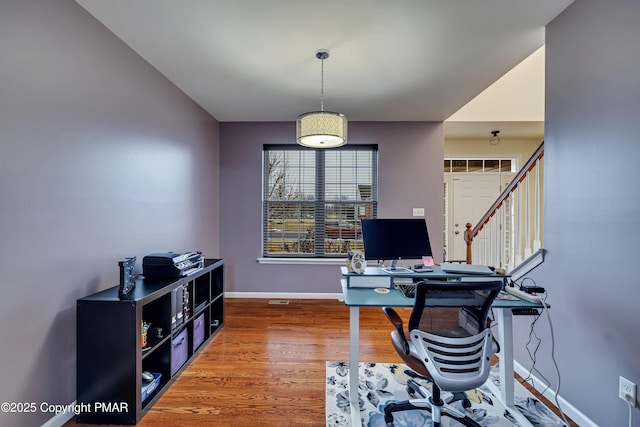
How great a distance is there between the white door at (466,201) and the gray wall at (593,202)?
323cm

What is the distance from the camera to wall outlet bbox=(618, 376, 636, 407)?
1.36 metres

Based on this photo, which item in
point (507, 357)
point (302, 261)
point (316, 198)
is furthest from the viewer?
point (316, 198)

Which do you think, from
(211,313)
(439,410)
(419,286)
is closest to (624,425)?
(439,410)

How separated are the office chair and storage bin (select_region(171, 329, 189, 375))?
66.7 inches

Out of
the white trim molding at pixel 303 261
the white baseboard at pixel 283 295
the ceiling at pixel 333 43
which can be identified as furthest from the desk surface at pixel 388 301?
the white baseboard at pixel 283 295

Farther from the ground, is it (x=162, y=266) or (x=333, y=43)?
(x=333, y=43)

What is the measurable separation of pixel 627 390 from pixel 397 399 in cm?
122

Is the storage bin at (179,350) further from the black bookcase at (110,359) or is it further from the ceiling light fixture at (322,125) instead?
the ceiling light fixture at (322,125)

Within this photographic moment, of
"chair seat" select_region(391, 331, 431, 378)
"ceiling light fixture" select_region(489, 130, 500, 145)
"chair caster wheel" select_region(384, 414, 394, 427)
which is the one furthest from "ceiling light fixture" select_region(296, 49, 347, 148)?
"ceiling light fixture" select_region(489, 130, 500, 145)

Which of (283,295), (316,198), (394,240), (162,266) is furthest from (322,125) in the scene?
(283,295)

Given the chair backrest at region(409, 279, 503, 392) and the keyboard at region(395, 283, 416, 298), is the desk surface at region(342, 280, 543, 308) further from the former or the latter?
the chair backrest at region(409, 279, 503, 392)

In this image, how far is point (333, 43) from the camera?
217 centimetres

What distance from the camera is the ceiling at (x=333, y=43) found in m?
1.81

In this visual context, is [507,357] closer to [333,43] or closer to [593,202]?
[593,202]
